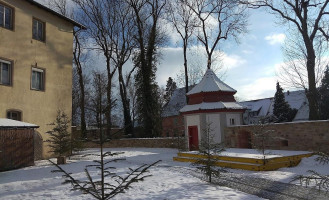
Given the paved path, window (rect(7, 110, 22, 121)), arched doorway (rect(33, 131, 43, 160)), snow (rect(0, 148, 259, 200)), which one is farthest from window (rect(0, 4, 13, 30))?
the paved path

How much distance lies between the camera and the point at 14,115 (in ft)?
51.6

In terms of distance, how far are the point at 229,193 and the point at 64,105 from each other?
14.2 metres

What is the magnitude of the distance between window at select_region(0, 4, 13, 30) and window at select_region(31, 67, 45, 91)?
273 centimetres

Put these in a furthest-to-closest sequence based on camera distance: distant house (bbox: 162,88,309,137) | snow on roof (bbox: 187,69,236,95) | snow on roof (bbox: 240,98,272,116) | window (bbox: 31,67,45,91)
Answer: snow on roof (bbox: 240,98,272,116)
distant house (bbox: 162,88,309,137)
snow on roof (bbox: 187,69,236,95)
window (bbox: 31,67,45,91)

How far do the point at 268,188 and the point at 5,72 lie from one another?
46.7 feet

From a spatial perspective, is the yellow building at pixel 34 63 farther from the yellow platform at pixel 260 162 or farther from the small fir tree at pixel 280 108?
the small fir tree at pixel 280 108

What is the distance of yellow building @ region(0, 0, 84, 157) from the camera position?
50.5ft

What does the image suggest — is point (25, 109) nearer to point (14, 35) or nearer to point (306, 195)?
point (14, 35)

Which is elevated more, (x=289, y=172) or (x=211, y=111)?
(x=211, y=111)

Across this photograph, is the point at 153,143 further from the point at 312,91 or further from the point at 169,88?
the point at 169,88

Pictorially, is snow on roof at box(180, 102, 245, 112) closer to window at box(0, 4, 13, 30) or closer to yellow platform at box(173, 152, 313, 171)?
yellow platform at box(173, 152, 313, 171)

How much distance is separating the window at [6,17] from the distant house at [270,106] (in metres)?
35.6

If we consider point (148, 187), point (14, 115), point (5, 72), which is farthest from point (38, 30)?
point (148, 187)

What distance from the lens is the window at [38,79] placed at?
1695cm
